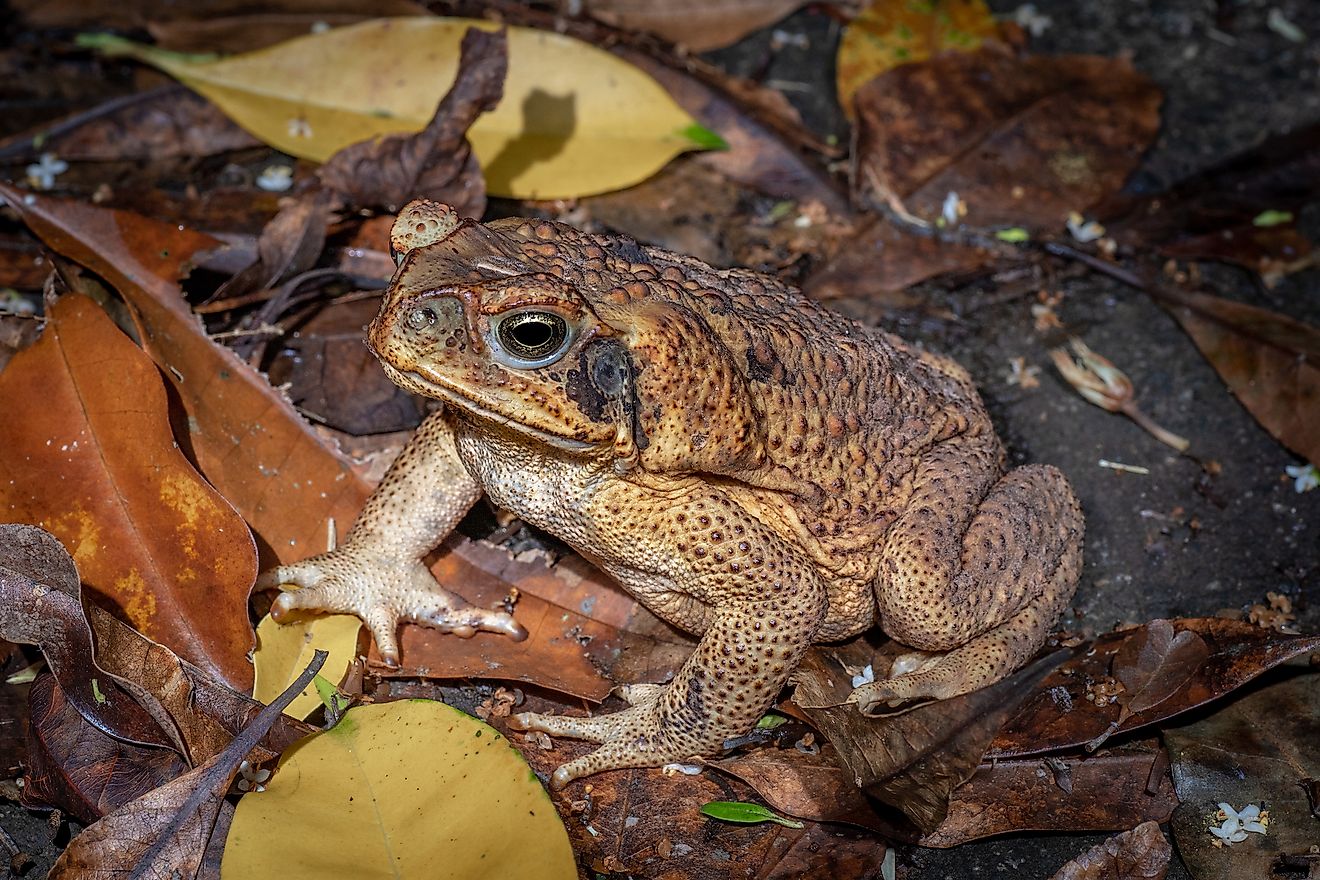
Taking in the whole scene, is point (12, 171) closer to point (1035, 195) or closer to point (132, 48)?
point (132, 48)

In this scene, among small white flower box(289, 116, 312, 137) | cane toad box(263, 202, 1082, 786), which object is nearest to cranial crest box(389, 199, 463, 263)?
cane toad box(263, 202, 1082, 786)

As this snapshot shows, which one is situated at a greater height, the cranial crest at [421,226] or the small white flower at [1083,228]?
the cranial crest at [421,226]

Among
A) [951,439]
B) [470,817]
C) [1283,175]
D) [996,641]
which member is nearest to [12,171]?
[470,817]

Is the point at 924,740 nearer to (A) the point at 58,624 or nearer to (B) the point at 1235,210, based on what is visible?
(A) the point at 58,624

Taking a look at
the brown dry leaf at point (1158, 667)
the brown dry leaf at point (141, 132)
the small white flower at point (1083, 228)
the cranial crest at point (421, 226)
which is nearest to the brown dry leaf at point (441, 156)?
the brown dry leaf at point (141, 132)

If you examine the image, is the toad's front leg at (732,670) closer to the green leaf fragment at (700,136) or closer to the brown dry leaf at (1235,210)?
the green leaf fragment at (700,136)

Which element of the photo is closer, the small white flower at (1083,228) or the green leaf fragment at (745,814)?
the green leaf fragment at (745,814)
